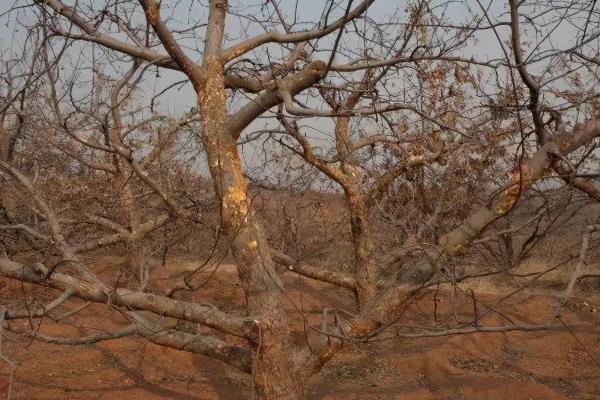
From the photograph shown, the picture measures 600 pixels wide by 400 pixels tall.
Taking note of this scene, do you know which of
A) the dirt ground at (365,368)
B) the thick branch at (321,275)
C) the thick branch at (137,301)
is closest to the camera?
the thick branch at (137,301)

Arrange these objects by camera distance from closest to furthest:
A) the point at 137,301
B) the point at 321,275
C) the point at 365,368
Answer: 1. the point at 137,301
2. the point at 365,368
3. the point at 321,275

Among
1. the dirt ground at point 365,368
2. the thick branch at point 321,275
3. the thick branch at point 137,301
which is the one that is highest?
the thick branch at point 321,275

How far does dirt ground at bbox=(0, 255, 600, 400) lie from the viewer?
4.72 m

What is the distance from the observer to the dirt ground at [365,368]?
15.5 feet

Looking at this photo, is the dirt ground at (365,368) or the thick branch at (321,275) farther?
the thick branch at (321,275)

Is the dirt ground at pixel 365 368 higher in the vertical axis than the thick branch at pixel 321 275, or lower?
lower

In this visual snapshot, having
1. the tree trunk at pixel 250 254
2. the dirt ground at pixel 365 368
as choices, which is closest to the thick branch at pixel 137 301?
the tree trunk at pixel 250 254

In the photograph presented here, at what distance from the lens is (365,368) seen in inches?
219

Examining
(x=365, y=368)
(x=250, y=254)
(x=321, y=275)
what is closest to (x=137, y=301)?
(x=250, y=254)

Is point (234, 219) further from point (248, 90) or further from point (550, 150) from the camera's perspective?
point (550, 150)

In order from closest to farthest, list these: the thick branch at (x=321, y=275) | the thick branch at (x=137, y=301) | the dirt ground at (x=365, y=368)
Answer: the thick branch at (x=137, y=301), the dirt ground at (x=365, y=368), the thick branch at (x=321, y=275)

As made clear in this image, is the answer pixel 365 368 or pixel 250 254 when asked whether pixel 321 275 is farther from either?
pixel 250 254

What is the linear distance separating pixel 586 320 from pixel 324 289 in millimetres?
3616

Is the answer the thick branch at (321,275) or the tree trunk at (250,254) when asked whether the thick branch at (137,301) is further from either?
the thick branch at (321,275)
